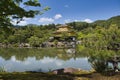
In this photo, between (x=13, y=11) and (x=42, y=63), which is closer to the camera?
(x=13, y=11)

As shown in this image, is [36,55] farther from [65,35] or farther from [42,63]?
[65,35]

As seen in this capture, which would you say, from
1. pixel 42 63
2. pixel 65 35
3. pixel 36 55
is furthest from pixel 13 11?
pixel 65 35

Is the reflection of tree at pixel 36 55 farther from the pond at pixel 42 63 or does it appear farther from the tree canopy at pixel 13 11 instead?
the tree canopy at pixel 13 11

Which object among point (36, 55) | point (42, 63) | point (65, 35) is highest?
point (65, 35)

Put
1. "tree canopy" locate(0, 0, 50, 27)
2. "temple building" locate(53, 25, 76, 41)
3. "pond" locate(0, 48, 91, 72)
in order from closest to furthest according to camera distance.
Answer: "tree canopy" locate(0, 0, 50, 27), "pond" locate(0, 48, 91, 72), "temple building" locate(53, 25, 76, 41)

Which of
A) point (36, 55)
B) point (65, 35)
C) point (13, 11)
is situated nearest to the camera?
point (13, 11)

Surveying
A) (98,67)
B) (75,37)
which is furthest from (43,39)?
(98,67)

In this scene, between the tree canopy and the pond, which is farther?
the pond

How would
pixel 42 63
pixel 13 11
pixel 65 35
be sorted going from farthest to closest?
pixel 65 35, pixel 42 63, pixel 13 11

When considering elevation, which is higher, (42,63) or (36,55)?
(36,55)

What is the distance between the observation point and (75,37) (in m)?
82.1

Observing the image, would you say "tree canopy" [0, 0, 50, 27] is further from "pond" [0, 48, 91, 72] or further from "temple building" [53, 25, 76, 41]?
"temple building" [53, 25, 76, 41]

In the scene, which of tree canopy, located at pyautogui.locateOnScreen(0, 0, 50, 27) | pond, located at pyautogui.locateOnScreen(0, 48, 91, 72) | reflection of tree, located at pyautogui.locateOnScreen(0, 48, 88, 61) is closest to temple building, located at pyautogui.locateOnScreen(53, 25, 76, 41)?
reflection of tree, located at pyautogui.locateOnScreen(0, 48, 88, 61)

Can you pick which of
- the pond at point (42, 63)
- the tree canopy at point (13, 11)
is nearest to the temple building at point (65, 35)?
the pond at point (42, 63)
